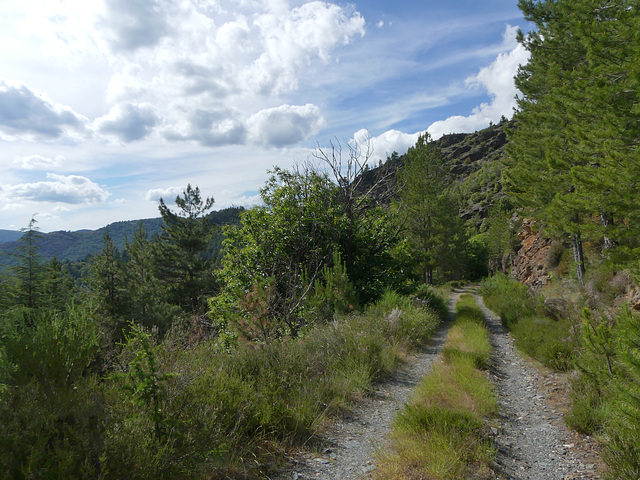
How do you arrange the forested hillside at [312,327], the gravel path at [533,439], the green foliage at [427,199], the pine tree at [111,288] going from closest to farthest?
the forested hillside at [312,327], the gravel path at [533,439], the pine tree at [111,288], the green foliage at [427,199]

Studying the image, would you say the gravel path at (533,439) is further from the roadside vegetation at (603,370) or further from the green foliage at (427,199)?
the green foliage at (427,199)

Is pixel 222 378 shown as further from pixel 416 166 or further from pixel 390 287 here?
pixel 416 166

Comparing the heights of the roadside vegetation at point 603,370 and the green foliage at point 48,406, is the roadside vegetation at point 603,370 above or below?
below

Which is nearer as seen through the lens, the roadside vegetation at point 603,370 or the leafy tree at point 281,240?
the roadside vegetation at point 603,370

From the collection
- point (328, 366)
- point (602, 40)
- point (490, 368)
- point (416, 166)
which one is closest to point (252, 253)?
point (328, 366)

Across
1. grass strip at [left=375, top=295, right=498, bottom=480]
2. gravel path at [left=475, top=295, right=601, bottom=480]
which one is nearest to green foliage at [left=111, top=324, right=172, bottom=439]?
grass strip at [left=375, top=295, right=498, bottom=480]

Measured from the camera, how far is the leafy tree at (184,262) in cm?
2697

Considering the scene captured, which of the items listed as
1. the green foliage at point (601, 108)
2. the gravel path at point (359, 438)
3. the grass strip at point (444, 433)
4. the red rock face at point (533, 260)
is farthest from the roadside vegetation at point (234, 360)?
the red rock face at point (533, 260)

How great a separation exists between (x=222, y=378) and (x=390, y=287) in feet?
27.0

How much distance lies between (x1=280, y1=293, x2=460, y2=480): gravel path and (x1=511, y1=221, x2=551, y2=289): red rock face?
16.6 meters

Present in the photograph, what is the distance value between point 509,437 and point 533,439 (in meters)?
0.26

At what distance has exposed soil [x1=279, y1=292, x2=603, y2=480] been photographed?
132 inches

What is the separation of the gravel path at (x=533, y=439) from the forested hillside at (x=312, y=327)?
0.32m

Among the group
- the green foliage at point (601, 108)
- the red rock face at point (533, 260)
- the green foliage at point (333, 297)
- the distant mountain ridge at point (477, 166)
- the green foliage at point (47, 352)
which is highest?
the distant mountain ridge at point (477, 166)
